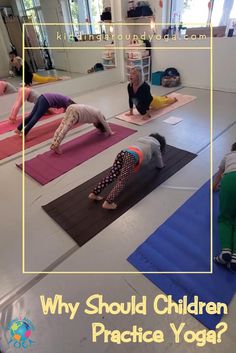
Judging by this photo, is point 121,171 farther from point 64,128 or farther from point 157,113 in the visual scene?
point 157,113

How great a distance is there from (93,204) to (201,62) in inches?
157

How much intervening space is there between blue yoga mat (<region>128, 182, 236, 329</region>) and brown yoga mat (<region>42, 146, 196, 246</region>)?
0.35 metres

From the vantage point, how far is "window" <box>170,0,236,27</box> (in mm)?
3822

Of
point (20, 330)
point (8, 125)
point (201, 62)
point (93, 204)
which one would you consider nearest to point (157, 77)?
point (201, 62)

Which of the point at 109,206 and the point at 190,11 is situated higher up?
the point at 190,11

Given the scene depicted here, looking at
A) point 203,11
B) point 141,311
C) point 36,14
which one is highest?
point 36,14

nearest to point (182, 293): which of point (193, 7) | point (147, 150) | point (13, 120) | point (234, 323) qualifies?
point (234, 323)

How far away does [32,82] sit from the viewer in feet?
13.0

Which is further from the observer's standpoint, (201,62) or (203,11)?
(201,62)

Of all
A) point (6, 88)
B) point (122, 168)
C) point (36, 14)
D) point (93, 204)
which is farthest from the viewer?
point (6, 88)

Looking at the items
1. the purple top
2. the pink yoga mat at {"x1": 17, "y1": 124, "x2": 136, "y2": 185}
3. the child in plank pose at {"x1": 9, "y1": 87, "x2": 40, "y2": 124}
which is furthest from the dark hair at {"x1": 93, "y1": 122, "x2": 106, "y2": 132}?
the child in plank pose at {"x1": 9, "y1": 87, "x2": 40, "y2": 124}

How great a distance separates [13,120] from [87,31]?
94.4 inches

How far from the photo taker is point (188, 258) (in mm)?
1352

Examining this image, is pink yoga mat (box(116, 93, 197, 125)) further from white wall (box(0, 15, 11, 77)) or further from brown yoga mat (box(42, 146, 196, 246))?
white wall (box(0, 15, 11, 77))
